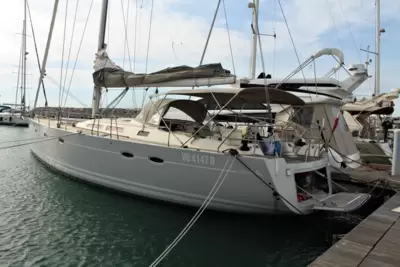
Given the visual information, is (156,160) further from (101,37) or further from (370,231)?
(101,37)

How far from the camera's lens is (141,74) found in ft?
35.6

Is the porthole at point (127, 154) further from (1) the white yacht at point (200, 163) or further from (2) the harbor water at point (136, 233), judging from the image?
(2) the harbor water at point (136, 233)

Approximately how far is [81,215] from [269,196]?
14.1 ft

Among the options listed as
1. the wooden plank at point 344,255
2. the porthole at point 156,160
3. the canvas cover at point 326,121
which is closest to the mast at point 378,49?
the canvas cover at point 326,121

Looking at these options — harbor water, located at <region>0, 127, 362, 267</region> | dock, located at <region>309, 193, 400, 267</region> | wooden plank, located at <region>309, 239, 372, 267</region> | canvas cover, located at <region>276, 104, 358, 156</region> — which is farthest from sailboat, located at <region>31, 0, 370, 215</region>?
wooden plank, located at <region>309, 239, 372, 267</region>

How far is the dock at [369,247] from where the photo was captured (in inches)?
169

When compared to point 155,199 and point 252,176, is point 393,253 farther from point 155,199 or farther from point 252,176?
point 155,199

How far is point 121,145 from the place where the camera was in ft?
29.9

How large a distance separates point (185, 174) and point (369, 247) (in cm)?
421

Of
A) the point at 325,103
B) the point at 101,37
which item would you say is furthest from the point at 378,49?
the point at 101,37

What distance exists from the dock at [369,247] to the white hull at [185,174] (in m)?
1.70

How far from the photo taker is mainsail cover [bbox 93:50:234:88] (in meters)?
9.81

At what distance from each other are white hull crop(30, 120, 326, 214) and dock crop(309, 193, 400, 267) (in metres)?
1.70

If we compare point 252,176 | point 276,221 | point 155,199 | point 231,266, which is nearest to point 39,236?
point 155,199
